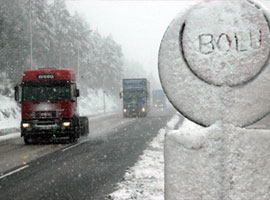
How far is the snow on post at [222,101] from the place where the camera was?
2.18 meters

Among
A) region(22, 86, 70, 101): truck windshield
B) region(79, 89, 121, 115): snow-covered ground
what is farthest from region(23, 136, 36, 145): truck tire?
region(79, 89, 121, 115): snow-covered ground

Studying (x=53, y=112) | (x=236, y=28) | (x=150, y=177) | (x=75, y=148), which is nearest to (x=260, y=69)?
(x=236, y=28)

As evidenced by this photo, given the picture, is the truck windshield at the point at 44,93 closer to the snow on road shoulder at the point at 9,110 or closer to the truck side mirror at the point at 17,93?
the truck side mirror at the point at 17,93

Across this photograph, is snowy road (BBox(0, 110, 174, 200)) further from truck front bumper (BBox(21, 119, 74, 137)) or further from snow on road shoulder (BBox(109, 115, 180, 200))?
truck front bumper (BBox(21, 119, 74, 137))

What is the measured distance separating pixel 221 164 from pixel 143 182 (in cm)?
562

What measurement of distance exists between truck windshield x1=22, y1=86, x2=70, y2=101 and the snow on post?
13.5m

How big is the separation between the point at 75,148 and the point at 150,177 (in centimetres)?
682

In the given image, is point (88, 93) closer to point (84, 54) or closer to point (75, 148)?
point (84, 54)

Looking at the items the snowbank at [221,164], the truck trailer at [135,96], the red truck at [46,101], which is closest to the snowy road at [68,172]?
the red truck at [46,101]

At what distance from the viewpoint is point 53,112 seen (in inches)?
608

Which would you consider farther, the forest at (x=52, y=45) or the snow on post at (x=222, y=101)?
the forest at (x=52, y=45)

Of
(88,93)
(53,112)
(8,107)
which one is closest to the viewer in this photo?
(53,112)

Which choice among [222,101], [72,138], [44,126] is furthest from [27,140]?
[222,101]

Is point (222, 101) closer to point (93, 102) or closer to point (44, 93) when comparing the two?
point (44, 93)
